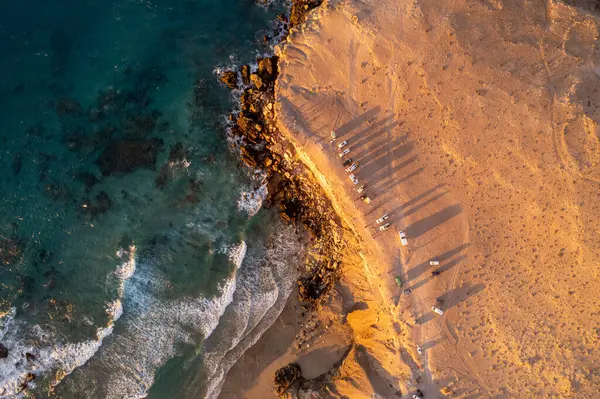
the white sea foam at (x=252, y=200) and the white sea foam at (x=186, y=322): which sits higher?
the white sea foam at (x=252, y=200)

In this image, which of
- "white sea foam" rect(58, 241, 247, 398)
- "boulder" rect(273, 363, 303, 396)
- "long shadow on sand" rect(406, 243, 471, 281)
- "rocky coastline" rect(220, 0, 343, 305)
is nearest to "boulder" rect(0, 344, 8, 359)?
"white sea foam" rect(58, 241, 247, 398)

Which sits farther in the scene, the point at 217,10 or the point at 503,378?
the point at 217,10

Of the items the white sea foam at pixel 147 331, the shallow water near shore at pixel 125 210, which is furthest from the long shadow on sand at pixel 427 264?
the white sea foam at pixel 147 331

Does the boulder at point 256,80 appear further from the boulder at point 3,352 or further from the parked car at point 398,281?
the boulder at point 3,352

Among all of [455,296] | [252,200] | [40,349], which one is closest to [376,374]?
[455,296]

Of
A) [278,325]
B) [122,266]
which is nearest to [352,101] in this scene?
[278,325]

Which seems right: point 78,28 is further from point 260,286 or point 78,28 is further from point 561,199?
point 561,199

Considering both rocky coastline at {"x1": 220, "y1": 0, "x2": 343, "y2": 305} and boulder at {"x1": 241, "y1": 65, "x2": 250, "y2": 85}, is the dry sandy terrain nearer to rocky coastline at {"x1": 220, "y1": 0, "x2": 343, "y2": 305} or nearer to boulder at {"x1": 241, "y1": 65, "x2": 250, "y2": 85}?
rocky coastline at {"x1": 220, "y1": 0, "x2": 343, "y2": 305}
